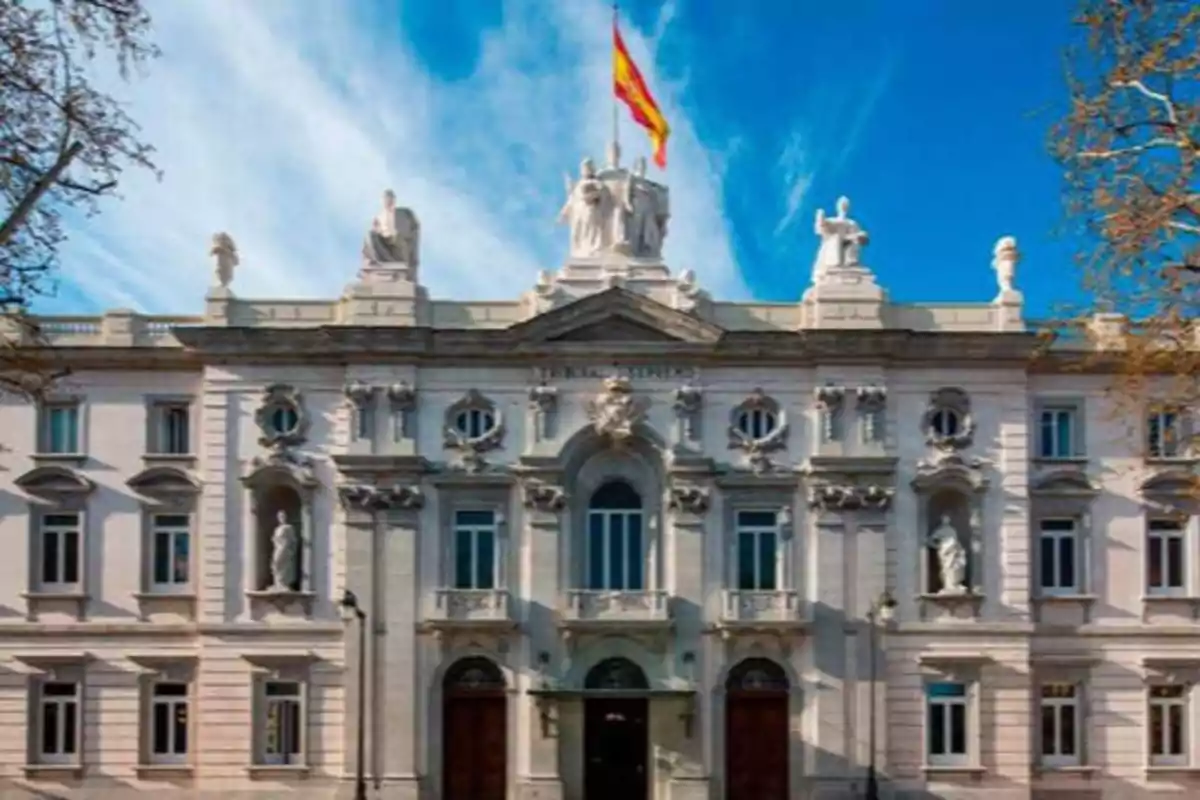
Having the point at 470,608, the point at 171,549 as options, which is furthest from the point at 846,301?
the point at 171,549

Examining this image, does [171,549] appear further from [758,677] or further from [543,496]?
[758,677]

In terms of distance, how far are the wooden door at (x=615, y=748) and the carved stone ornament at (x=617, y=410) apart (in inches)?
267

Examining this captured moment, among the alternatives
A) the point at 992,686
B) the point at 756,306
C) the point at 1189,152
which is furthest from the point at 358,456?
the point at 1189,152

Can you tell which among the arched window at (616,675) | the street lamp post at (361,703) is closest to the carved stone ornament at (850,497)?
the arched window at (616,675)

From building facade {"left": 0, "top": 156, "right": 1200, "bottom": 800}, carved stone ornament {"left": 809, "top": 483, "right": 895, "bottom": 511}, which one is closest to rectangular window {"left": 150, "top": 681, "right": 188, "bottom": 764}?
building facade {"left": 0, "top": 156, "right": 1200, "bottom": 800}

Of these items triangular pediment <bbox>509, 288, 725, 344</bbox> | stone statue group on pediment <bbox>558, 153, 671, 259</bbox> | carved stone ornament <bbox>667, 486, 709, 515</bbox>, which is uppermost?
stone statue group on pediment <bbox>558, 153, 671, 259</bbox>

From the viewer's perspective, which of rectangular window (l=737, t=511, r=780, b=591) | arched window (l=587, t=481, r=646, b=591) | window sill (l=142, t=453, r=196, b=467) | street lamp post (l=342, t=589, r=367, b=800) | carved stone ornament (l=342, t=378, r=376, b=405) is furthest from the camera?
window sill (l=142, t=453, r=196, b=467)

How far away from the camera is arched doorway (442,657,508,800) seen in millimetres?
39438

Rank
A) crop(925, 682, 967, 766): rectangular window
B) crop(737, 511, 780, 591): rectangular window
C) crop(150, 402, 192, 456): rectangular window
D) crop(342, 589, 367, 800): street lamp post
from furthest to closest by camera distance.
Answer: crop(150, 402, 192, 456): rectangular window, crop(737, 511, 780, 591): rectangular window, crop(925, 682, 967, 766): rectangular window, crop(342, 589, 367, 800): street lamp post

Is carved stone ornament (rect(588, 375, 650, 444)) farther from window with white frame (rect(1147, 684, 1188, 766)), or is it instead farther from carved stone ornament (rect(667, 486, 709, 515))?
window with white frame (rect(1147, 684, 1188, 766))

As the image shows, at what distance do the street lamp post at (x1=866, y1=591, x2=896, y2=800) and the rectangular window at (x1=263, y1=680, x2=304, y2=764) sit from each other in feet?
47.2

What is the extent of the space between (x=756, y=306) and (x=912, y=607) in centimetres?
874

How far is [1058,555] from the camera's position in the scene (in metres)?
40.4

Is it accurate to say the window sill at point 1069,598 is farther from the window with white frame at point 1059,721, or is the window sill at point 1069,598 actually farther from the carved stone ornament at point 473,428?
the carved stone ornament at point 473,428
